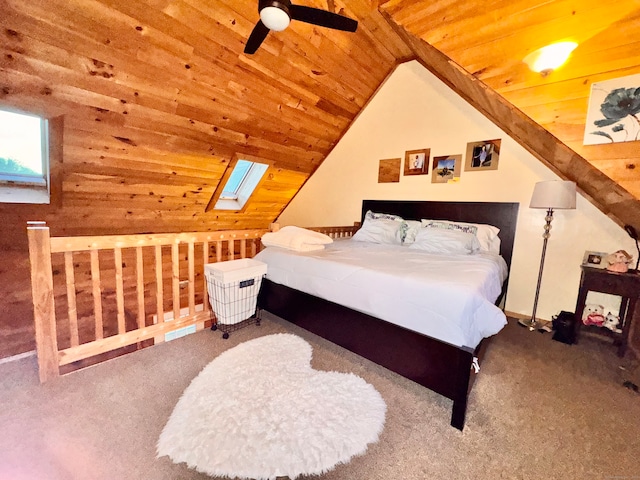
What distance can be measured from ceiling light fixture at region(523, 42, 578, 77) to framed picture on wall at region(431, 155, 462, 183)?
4.94ft

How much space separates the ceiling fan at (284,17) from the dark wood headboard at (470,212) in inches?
87.2

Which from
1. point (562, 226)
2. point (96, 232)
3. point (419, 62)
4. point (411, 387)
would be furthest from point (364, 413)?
point (419, 62)

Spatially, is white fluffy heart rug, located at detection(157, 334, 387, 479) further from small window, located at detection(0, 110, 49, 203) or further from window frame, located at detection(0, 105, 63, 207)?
small window, located at detection(0, 110, 49, 203)

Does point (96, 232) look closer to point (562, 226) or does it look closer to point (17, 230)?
point (17, 230)

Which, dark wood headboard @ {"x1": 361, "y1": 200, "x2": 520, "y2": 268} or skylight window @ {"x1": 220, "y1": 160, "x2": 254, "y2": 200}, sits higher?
skylight window @ {"x1": 220, "y1": 160, "x2": 254, "y2": 200}

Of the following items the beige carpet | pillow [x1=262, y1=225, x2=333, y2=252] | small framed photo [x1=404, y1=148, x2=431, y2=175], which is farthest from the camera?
small framed photo [x1=404, y1=148, x2=431, y2=175]

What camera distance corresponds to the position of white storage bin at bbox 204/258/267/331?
2.21 meters

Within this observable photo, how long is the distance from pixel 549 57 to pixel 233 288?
2.56 m

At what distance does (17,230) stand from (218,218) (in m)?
1.99

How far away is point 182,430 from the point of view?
1.30 meters

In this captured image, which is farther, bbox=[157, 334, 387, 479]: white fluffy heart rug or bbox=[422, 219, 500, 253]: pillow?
bbox=[422, 219, 500, 253]: pillow

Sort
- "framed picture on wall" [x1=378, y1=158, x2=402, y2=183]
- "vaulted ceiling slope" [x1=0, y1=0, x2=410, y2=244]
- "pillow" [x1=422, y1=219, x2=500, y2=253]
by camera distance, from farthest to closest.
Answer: "framed picture on wall" [x1=378, y1=158, x2=402, y2=183]
"pillow" [x1=422, y1=219, x2=500, y2=253]
"vaulted ceiling slope" [x1=0, y1=0, x2=410, y2=244]

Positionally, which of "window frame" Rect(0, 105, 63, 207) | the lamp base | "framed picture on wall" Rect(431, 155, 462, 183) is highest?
"framed picture on wall" Rect(431, 155, 462, 183)

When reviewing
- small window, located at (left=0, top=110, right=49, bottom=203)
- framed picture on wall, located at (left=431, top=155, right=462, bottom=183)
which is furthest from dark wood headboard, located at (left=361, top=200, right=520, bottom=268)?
small window, located at (left=0, top=110, right=49, bottom=203)
